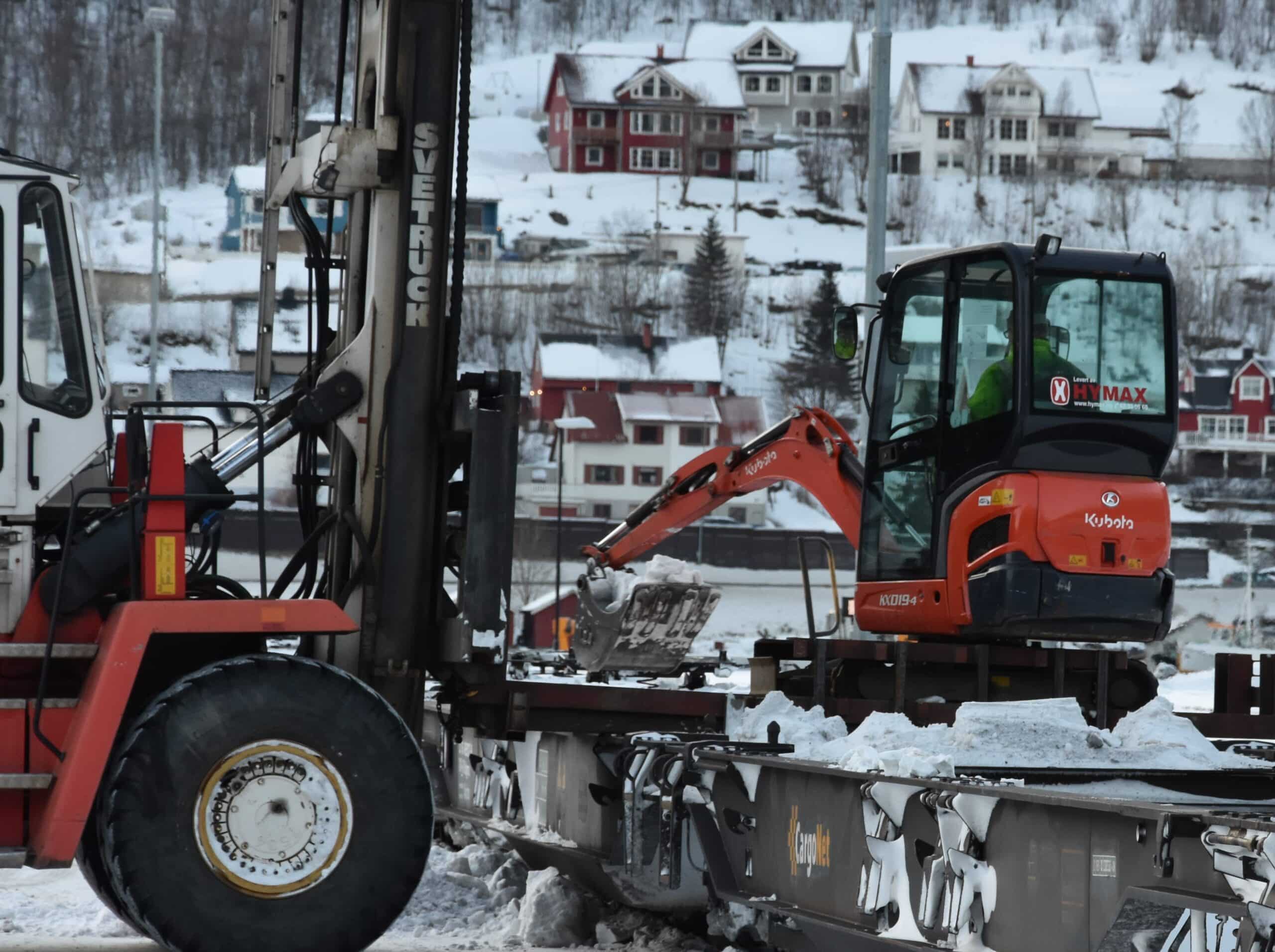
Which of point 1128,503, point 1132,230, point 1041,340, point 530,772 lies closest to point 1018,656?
point 1128,503

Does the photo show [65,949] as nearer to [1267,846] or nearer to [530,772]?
[530,772]

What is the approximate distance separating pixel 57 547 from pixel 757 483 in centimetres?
612

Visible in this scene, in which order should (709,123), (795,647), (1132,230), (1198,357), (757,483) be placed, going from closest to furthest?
(795,647) → (757,483) → (1198,357) → (1132,230) → (709,123)

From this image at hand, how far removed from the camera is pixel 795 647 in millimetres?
10148

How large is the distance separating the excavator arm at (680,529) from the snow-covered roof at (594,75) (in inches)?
5235

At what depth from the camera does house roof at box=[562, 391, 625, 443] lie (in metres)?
81.6

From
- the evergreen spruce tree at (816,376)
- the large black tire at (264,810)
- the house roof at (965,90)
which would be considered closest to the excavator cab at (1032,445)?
the large black tire at (264,810)

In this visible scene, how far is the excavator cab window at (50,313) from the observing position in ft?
24.8

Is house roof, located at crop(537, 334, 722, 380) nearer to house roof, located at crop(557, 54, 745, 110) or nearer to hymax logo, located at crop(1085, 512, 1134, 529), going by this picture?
house roof, located at crop(557, 54, 745, 110)

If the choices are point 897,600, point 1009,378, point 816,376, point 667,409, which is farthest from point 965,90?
point 1009,378

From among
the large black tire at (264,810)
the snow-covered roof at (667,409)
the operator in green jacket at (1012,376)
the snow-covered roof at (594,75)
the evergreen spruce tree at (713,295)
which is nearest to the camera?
the large black tire at (264,810)

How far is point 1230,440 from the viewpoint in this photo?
3954 inches

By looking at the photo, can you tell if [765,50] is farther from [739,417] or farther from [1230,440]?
[739,417]

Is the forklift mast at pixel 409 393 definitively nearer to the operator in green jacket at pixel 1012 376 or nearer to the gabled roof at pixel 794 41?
the operator in green jacket at pixel 1012 376
